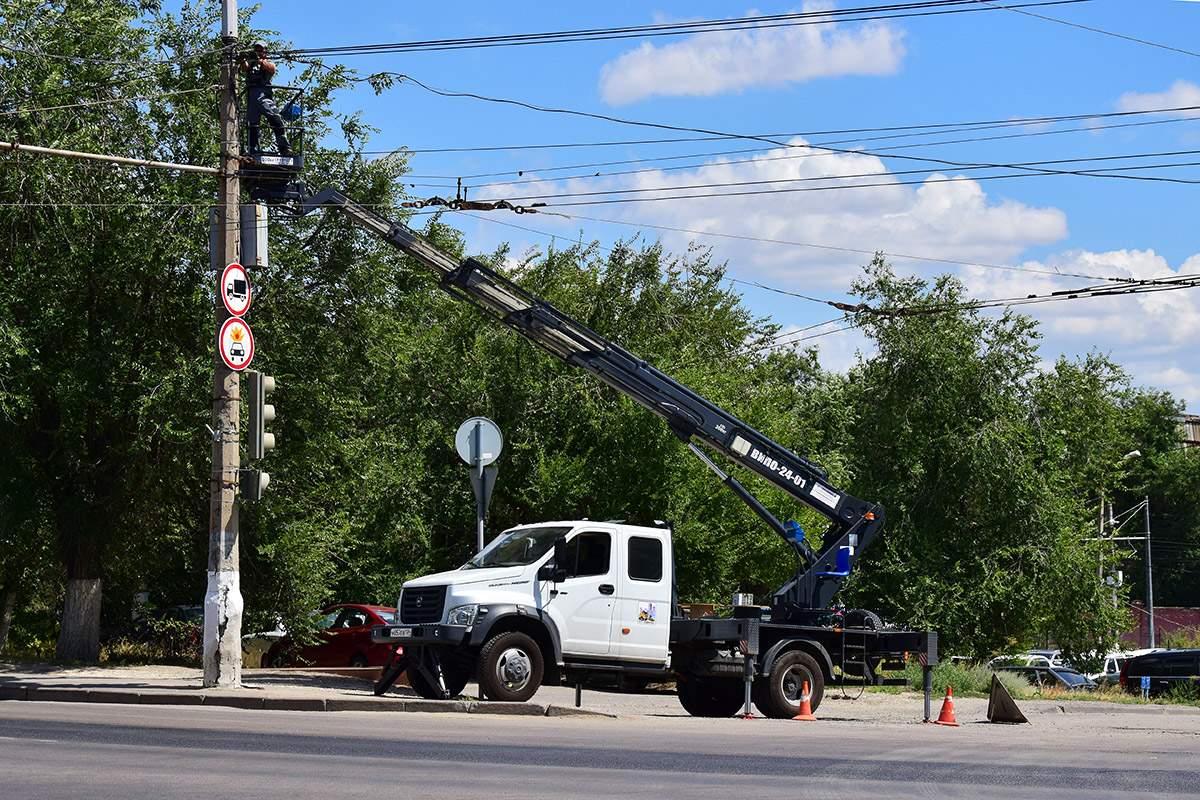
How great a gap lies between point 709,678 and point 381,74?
1101cm

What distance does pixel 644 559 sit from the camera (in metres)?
16.6

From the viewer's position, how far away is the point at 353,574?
26172 mm

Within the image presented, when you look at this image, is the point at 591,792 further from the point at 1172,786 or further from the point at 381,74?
the point at 381,74

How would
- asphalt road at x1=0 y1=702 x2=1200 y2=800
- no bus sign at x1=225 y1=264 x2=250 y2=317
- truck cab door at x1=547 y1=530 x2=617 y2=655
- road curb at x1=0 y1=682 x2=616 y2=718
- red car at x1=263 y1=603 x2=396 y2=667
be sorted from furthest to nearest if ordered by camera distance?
red car at x1=263 y1=603 x2=396 y2=667 < no bus sign at x1=225 y1=264 x2=250 y2=317 < truck cab door at x1=547 y1=530 x2=617 y2=655 < road curb at x1=0 y1=682 x2=616 y2=718 < asphalt road at x1=0 y1=702 x2=1200 y2=800

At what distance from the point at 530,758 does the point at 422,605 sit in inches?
241

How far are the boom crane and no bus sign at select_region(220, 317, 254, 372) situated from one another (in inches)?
93.6

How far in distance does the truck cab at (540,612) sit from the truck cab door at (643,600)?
0.04ft

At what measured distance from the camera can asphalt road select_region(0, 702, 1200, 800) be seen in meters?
8.31

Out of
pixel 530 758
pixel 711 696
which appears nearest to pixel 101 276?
pixel 711 696

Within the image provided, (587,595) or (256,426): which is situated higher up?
(256,426)

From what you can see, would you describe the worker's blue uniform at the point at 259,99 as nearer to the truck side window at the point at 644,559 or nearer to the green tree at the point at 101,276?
the green tree at the point at 101,276

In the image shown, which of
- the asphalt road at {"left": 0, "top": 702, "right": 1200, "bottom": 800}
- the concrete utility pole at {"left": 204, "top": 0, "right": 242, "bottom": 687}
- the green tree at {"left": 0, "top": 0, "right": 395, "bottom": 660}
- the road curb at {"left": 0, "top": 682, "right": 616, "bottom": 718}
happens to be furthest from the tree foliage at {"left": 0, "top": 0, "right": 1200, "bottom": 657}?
the asphalt road at {"left": 0, "top": 702, "right": 1200, "bottom": 800}

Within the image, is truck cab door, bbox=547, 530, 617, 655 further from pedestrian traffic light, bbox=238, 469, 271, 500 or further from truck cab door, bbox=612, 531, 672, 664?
pedestrian traffic light, bbox=238, 469, 271, 500

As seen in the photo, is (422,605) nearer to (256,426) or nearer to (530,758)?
(256,426)
